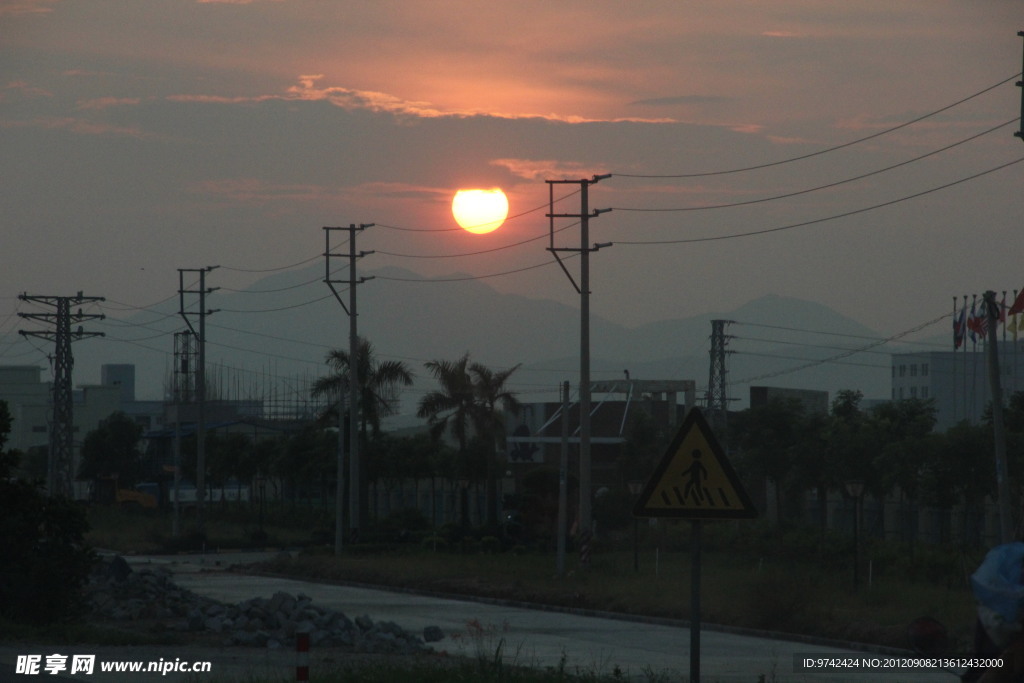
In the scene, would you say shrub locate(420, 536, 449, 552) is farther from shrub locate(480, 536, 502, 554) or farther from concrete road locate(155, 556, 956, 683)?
concrete road locate(155, 556, 956, 683)

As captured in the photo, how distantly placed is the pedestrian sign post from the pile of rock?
970 cm

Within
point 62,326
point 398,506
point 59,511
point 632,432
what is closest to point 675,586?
point 59,511

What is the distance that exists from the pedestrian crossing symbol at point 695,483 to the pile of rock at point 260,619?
9.73 meters

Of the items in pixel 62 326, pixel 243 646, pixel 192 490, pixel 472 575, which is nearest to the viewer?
pixel 243 646

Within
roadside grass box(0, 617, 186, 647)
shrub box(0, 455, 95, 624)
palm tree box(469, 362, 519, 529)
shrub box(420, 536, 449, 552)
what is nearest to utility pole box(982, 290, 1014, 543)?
roadside grass box(0, 617, 186, 647)

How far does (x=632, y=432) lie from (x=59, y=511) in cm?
4699

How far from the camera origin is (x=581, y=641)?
24141 mm

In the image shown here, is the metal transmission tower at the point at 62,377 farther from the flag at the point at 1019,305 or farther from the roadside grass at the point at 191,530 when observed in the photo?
the flag at the point at 1019,305

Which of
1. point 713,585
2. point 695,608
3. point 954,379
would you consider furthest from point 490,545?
point 954,379

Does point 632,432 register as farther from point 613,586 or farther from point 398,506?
point 613,586

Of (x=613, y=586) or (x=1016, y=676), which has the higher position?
(x=1016, y=676)

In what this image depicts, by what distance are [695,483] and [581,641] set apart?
1552cm

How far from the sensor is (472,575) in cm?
3953

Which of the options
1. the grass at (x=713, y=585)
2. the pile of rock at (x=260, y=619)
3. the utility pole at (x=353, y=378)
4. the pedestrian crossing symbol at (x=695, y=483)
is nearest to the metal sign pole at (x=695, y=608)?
the pedestrian crossing symbol at (x=695, y=483)
